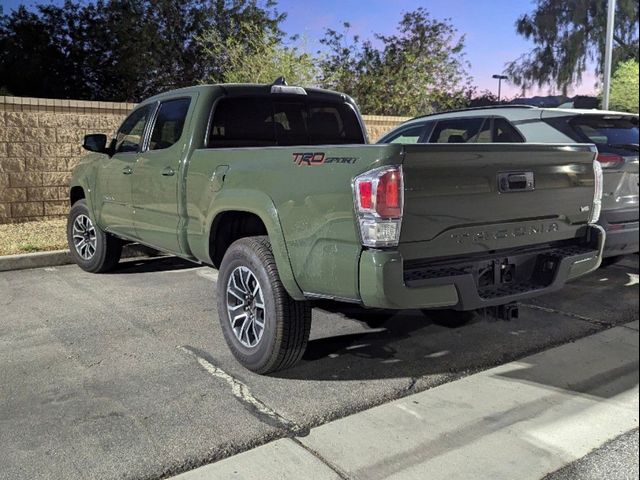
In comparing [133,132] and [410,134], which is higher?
[410,134]

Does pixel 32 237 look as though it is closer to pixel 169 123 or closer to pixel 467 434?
pixel 169 123

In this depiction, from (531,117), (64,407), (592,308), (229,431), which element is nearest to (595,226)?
(592,308)

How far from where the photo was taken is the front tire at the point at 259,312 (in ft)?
12.0

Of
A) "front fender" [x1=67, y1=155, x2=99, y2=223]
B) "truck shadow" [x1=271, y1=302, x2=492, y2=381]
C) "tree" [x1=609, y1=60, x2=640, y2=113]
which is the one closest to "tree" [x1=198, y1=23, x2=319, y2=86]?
"front fender" [x1=67, y1=155, x2=99, y2=223]

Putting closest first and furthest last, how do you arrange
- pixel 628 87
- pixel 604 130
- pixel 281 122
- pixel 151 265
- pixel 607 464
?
1. pixel 628 87
2. pixel 607 464
3. pixel 281 122
4. pixel 604 130
5. pixel 151 265

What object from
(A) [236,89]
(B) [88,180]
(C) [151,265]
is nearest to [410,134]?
(A) [236,89]

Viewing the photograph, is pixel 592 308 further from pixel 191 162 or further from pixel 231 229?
pixel 191 162

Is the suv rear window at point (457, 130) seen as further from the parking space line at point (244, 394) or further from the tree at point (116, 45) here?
the tree at point (116, 45)

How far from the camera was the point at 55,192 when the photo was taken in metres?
9.17

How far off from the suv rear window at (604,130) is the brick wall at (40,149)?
7.12m

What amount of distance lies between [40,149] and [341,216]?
7298 millimetres

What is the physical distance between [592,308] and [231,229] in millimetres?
3568

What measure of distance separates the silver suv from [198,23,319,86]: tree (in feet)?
15.5

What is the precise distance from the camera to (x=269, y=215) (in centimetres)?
365
